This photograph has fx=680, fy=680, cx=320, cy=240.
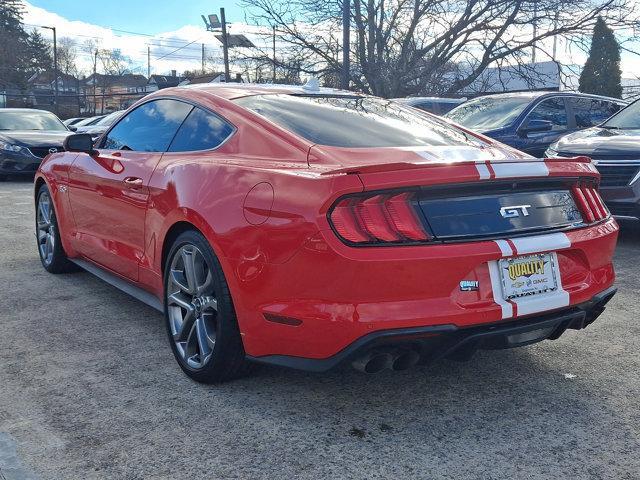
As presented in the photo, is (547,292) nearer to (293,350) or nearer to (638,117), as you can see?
(293,350)

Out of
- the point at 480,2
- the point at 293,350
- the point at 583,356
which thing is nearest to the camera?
the point at 293,350

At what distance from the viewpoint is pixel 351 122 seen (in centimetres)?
347

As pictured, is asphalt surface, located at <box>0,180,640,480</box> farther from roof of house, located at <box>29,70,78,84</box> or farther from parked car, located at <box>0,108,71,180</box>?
roof of house, located at <box>29,70,78,84</box>

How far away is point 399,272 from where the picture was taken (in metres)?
2.52

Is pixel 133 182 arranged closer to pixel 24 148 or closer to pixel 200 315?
pixel 200 315

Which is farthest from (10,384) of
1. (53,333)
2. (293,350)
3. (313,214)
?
(313,214)

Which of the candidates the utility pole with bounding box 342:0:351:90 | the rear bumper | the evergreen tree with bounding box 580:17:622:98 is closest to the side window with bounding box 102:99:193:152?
the rear bumper

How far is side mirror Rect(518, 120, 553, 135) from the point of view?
805 centimetres

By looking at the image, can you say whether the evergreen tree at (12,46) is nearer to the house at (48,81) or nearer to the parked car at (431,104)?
the house at (48,81)

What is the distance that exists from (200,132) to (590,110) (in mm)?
7477

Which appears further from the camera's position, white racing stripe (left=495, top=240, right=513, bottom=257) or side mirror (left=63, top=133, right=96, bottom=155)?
side mirror (left=63, top=133, right=96, bottom=155)

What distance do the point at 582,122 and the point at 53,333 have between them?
7.68m

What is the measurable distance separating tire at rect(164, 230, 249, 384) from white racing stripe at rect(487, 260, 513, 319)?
1.12 metres

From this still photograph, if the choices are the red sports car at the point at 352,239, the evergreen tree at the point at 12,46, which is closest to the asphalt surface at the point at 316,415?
the red sports car at the point at 352,239
